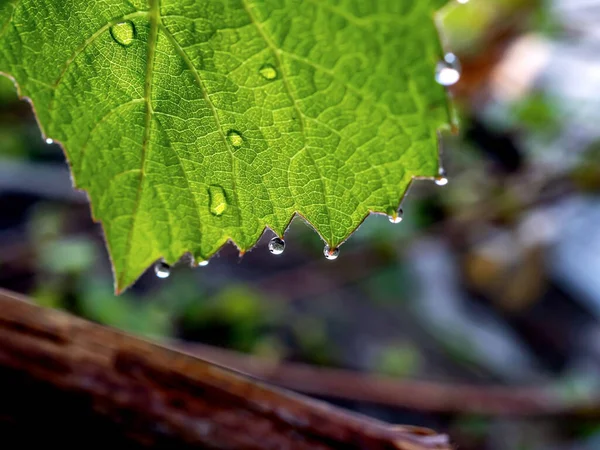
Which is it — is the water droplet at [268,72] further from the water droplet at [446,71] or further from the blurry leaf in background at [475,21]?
the blurry leaf in background at [475,21]

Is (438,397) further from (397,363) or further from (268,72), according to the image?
(268,72)

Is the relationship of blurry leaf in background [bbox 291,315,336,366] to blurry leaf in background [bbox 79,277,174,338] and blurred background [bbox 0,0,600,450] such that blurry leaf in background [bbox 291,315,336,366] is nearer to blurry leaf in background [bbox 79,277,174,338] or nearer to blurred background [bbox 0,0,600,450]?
blurred background [bbox 0,0,600,450]

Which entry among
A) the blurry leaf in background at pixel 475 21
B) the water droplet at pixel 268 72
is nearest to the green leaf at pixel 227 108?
the water droplet at pixel 268 72

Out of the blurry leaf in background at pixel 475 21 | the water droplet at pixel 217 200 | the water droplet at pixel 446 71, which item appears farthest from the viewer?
the blurry leaf in background at pixel 475 21

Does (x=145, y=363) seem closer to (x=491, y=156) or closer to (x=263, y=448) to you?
(x=263, y=448)

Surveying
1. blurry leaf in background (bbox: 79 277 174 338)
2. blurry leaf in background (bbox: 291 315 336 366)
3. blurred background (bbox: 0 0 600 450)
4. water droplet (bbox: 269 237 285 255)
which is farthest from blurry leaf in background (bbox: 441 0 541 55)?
water droplet (bbox: 269 237 285 255)
